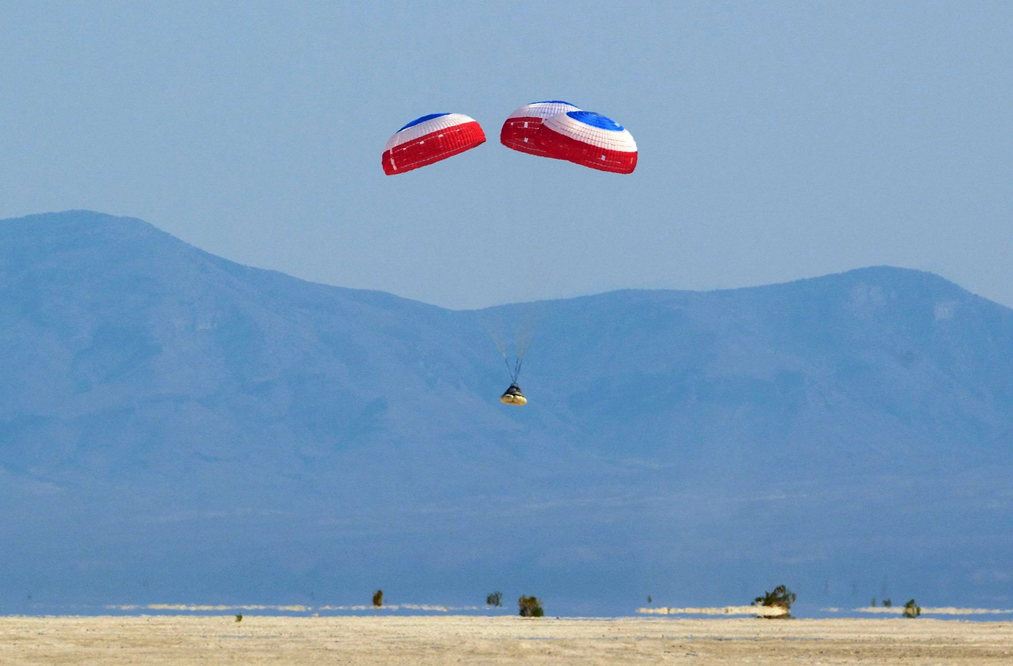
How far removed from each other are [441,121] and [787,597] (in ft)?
87.1

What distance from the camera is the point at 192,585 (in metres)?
192

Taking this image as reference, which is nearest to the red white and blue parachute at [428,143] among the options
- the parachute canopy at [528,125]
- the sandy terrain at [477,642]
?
the parachute canopy at [528,125]

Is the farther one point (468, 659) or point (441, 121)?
point (441, 121)

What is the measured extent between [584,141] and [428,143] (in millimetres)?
4372

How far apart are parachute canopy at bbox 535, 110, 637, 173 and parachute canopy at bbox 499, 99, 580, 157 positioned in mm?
362

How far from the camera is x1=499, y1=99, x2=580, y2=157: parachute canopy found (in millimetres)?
45250

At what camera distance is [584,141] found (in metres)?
44.1

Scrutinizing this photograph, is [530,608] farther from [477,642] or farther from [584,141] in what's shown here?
[584,141]

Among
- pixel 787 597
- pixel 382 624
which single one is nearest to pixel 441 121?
pixel 382 624

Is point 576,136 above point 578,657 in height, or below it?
above

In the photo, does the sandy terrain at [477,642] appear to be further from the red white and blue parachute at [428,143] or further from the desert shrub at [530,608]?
the red white and blue parachute at [428,143]

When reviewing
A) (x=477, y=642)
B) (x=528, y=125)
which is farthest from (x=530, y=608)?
(x=528, y=125)

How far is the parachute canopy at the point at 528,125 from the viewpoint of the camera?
4525 cm

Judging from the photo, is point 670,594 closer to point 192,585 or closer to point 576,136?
point 192,585
